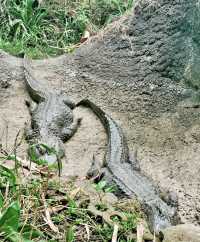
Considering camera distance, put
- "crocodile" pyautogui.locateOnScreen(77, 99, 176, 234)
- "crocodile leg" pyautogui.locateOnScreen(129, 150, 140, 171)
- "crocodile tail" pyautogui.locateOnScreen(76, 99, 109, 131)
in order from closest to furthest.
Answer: "crocodile" pyautogui.locateOnScreen(77, 99, 176, 234) < "crocodile leg" pyautogui.locateOnScreen(129, 150, 140, 171) < "crocodile tail" pyautogui.locateOnScreen(76, 99, 109, 131)

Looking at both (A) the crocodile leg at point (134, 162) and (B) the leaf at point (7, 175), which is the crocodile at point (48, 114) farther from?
(B) the leaf at point (7, 175)

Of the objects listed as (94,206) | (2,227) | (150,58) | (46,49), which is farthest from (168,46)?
(2,227)

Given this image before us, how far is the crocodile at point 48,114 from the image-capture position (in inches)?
276

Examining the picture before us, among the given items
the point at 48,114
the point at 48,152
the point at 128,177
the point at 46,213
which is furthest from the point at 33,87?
the point at 46,213

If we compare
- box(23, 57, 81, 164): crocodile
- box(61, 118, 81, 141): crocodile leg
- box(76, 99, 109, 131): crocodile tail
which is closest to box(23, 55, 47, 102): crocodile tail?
box(23, 57, 81, 164): crocodile

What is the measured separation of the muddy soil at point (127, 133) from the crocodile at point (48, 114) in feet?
0.32

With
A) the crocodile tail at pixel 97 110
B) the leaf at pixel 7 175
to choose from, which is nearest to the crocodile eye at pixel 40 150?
the crocodile tail at pixel 97 110

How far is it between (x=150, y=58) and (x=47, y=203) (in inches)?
155

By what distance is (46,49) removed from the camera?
9.37m

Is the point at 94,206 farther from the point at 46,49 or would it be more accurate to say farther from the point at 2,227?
the point at 46,49

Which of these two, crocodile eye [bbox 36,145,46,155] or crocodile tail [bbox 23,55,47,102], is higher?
crocodile tail [bbox 23,55,47,102]

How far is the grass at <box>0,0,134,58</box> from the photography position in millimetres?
9320

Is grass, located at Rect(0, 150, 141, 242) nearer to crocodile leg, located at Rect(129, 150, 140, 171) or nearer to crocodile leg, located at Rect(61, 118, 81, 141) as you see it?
crocodile leg, located at Rect(129, 150, 140, 171)

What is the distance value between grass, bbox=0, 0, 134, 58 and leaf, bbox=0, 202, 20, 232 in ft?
19.4
